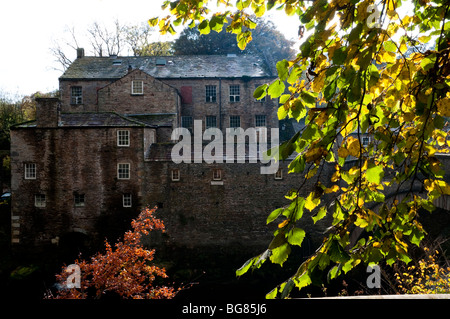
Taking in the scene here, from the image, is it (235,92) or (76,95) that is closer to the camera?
(76,95)

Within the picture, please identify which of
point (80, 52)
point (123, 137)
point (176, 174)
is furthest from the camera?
point (80, 52)

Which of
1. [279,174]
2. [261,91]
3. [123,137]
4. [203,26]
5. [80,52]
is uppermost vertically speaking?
[80,52]

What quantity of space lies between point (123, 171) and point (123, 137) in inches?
81.7

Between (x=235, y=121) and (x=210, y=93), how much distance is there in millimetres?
3292

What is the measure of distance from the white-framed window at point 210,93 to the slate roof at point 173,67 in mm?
946

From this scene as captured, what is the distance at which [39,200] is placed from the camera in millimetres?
20859

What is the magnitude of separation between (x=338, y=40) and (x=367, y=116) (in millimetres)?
576

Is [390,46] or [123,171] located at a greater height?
[390,46]

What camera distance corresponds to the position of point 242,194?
2077 centimetres

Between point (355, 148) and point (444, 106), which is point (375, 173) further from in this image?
point (444, 106)

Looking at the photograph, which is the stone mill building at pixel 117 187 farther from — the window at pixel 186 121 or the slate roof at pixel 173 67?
the slate roof at pixel 173 67

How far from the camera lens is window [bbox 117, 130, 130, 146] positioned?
20.7 meters

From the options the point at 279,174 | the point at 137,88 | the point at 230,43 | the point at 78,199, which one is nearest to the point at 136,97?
the point at 137,88

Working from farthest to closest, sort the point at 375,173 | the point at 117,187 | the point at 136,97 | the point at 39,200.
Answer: the point at 136,97 < the point at 39,200 < the point at 117,187 < the point at 375,173
